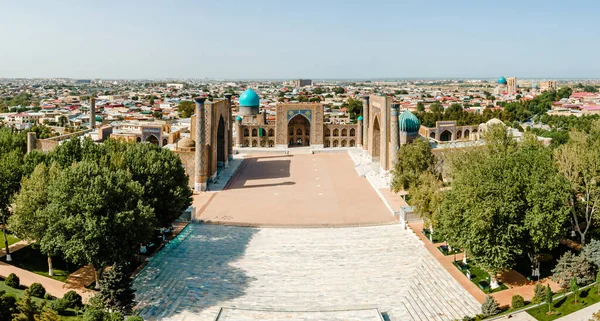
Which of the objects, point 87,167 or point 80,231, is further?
point 87,167

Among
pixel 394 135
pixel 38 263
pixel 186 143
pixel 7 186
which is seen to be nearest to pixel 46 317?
pixel 38 263

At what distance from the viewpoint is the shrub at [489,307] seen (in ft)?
47.7

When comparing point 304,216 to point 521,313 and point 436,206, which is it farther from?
point 521,313

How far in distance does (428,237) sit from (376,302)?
22.8ft

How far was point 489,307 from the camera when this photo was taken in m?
14.6

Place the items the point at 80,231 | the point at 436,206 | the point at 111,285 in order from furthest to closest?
the point at 436,206 < the point at 80,231 < the point at 111,285

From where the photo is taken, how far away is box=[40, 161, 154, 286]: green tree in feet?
49.9

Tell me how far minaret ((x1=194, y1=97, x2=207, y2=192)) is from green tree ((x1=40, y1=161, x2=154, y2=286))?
14.3 meters

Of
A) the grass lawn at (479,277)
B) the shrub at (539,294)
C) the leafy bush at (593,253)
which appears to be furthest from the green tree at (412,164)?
the shrub at (539,294)

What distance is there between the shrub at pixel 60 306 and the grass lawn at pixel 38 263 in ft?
9.03

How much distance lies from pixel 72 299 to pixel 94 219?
8.41 feet

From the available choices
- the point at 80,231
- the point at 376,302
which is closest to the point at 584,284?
the point at 376,302

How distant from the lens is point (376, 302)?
617 inches

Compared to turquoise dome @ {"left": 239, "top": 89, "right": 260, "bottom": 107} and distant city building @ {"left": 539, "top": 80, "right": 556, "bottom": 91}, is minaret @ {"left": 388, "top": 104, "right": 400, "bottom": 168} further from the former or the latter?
distant city building @ {"left": 539, "top": 80, "right": 556, "bottom": 91}
